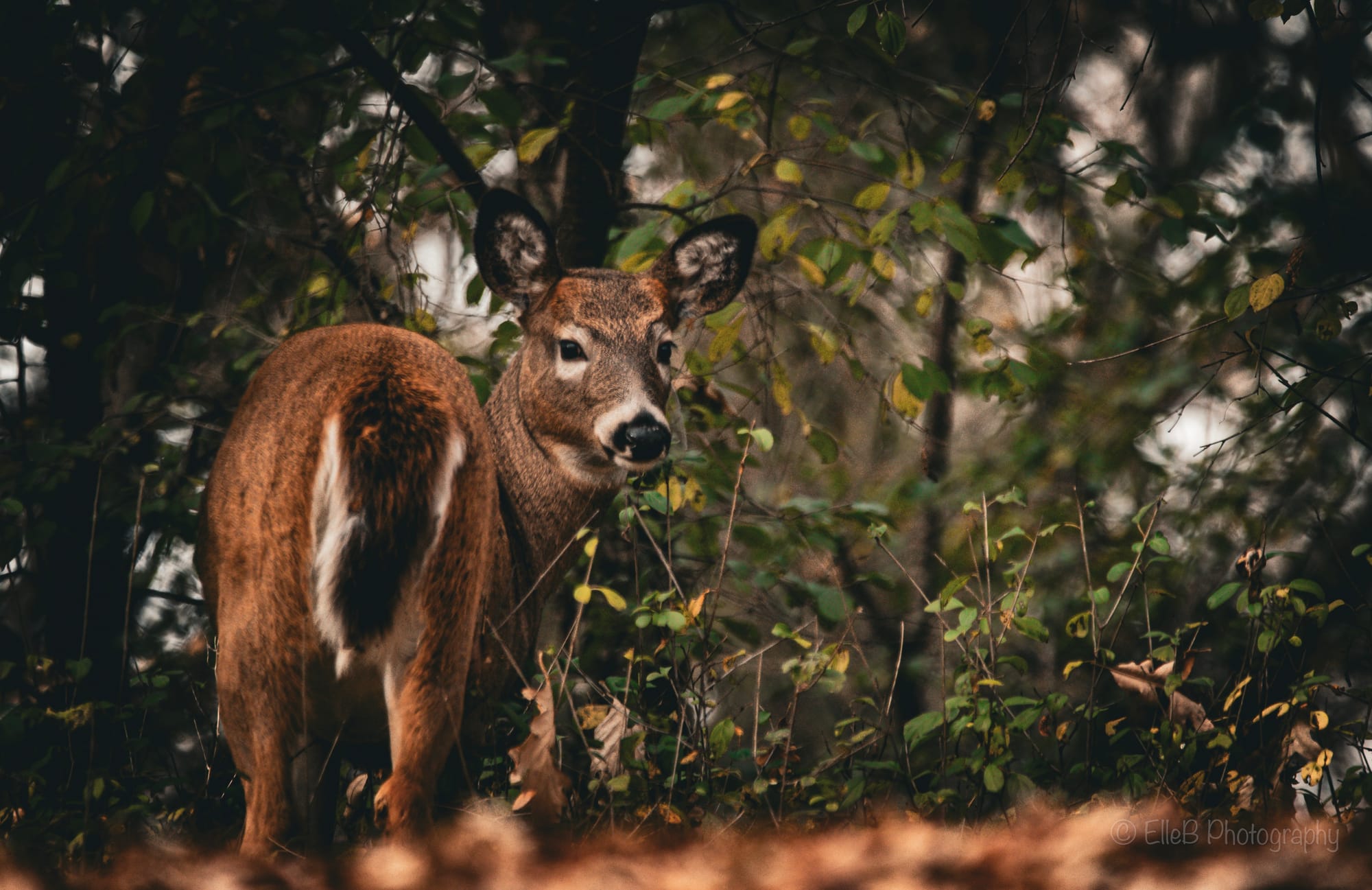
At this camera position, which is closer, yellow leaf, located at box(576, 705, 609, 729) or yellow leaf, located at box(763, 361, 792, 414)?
yellow leaf, located at box(576, 705, 609, 729)

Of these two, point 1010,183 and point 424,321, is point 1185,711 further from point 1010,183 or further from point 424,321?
point 424,321

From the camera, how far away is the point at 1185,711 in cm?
333

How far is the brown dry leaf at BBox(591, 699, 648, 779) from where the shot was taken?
3.22 metres

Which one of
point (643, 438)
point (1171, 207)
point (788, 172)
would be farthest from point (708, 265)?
point (1171, 207)

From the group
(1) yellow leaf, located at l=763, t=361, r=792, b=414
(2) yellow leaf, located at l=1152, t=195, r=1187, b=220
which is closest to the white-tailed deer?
(1) yellow leaf, located at l=763, t=361, r=792, b=414

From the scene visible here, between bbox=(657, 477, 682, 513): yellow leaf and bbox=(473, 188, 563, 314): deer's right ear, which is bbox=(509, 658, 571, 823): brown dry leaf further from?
bbox=(473, 188, 563, 314): deer's right ear

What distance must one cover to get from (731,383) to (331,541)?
8.97ft

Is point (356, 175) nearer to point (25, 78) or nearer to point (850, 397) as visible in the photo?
A: point (25, 78)

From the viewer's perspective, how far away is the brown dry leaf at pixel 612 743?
3.22 meters

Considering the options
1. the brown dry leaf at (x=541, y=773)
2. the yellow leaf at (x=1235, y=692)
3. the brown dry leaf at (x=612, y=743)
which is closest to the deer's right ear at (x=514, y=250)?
the brown dry leaf at (x=612, y=743)

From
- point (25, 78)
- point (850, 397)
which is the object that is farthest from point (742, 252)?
point (850, 397)

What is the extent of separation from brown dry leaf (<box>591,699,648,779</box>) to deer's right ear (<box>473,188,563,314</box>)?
69.0 inches

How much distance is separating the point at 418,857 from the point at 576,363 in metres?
2.37

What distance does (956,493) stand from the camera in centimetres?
621
